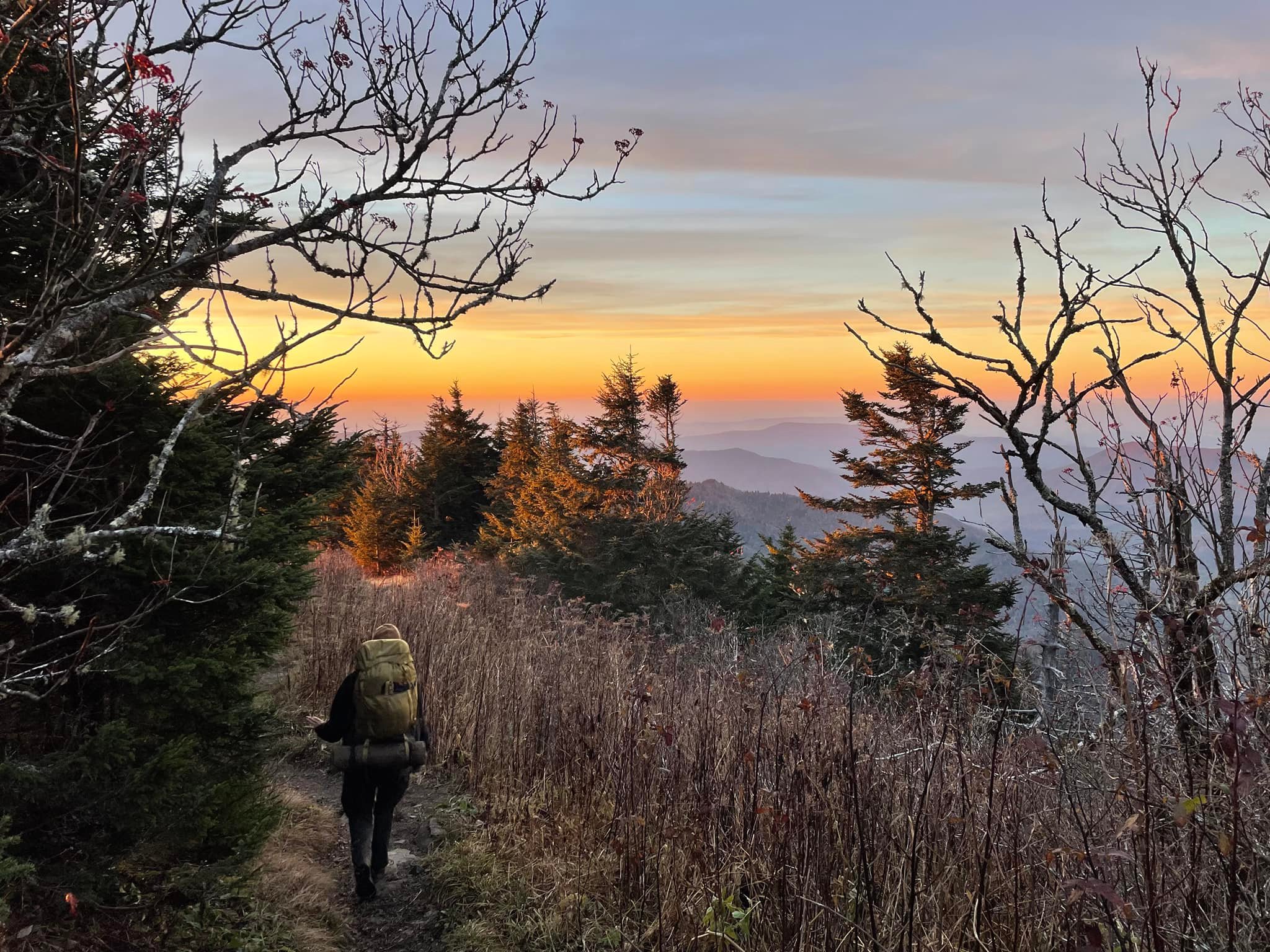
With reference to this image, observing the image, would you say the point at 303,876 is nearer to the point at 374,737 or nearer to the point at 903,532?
the point at 374,737

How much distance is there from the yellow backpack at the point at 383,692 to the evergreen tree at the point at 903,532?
16.4 m

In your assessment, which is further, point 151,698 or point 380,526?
point 380,526

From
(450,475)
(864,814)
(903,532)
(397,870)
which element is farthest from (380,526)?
(864,814)

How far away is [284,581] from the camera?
15.8 ft

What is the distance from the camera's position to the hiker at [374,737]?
4852mm

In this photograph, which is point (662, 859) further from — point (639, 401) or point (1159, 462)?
point (639, 401)

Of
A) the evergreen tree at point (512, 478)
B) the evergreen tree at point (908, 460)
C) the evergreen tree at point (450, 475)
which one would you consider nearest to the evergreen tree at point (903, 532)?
the evergreen tree at point (908, 460)

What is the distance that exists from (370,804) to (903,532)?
61.7ft

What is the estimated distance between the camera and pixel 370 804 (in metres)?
5.00

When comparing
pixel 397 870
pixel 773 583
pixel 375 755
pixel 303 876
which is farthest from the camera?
pixel 773 583

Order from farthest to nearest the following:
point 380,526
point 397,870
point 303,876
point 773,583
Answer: point 380,526
point 773,583
point 397,870
point 303,876

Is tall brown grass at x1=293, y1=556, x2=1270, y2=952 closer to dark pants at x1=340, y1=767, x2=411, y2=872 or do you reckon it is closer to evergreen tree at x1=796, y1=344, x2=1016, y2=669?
dark pants at x1=340, y1=767, x2=411, y2=872

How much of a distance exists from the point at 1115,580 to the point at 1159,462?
0.52 m

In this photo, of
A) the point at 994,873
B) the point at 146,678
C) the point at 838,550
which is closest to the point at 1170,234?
the point at 994,873
